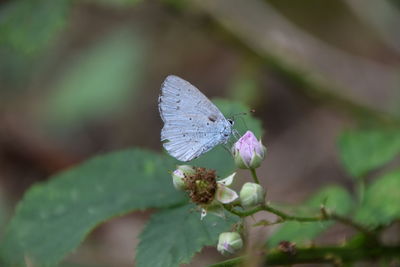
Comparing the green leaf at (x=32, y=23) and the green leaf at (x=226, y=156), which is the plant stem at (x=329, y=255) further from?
the green leaf at (x=32, y=23)

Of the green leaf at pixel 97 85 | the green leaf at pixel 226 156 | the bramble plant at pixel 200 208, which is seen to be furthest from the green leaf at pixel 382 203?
the green leaf at pixel 97 85

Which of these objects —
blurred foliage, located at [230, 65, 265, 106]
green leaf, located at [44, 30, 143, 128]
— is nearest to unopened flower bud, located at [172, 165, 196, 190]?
blurred foliage, located at [230, 65, 265, 106]

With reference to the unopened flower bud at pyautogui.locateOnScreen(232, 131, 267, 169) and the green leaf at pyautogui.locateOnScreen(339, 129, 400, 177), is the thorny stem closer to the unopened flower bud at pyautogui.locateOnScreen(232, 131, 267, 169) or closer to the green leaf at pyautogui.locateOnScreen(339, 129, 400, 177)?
the unopened flower bud at pyautogui.locateOnScreen(232, 131, 267, 169)

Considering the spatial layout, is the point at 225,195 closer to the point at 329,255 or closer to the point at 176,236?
the point at 176,236

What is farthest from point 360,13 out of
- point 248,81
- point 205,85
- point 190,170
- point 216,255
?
point 190,170

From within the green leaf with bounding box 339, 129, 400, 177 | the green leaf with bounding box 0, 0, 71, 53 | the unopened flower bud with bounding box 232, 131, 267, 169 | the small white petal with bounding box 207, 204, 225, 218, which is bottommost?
the small white petal with bounding box 207, 204, 225, 218

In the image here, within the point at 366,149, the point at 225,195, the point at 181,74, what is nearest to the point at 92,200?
the point at 225,195
